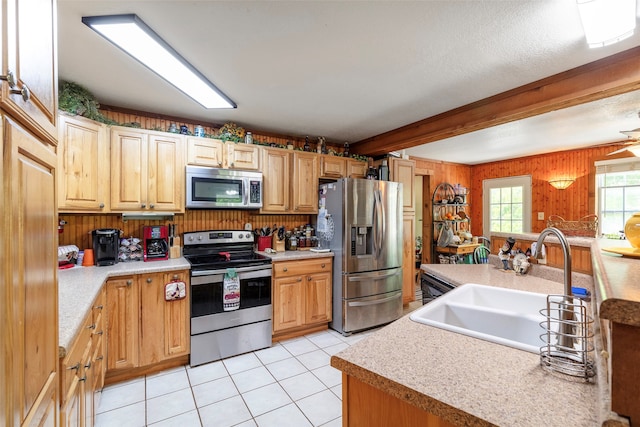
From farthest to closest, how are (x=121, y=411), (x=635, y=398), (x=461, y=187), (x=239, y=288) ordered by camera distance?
1. (x=461, y=187)
2. (x=239, y=288)
3. (x=121, y=411)
4. (x=635, y=398)

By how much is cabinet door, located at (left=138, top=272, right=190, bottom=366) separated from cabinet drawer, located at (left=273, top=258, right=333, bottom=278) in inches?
35.4

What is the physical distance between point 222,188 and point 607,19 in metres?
2.99

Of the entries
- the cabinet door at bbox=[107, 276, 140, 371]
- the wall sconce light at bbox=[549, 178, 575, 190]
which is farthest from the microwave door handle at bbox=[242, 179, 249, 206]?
the wall sconce light at bbox=[549, 178, 575, 190]

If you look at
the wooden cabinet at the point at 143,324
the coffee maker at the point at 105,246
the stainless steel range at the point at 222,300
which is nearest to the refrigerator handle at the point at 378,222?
the stainless steel range at the point at 222,300

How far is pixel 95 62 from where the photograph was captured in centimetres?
201

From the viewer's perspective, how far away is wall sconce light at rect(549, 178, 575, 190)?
4.82m

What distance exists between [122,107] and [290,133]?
181 centimetres

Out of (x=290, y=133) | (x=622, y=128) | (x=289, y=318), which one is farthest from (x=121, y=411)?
(x=622, y=128)

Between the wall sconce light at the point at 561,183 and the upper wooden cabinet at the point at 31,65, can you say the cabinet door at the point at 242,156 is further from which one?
the wall sconce light at the point at 561,183

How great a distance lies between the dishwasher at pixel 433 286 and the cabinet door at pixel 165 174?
236 centimetres

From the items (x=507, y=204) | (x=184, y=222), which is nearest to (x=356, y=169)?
(x=184, y=222)

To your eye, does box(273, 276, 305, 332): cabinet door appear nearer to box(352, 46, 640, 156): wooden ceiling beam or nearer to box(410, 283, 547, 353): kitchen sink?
box(410, 283, 547, 353): kitchen sink

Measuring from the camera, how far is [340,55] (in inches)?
75.5

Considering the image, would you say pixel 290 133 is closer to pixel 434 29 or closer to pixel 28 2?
pixel 434 29
